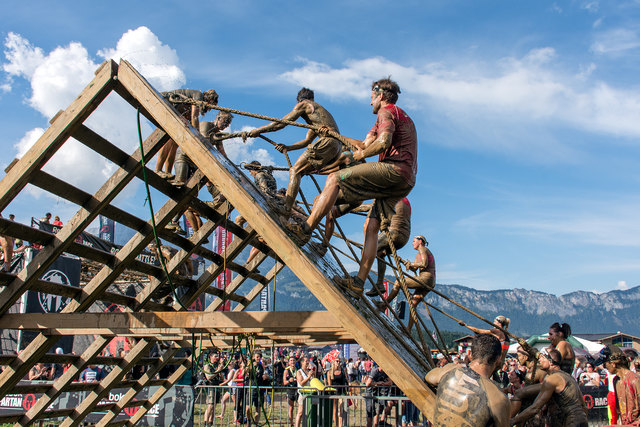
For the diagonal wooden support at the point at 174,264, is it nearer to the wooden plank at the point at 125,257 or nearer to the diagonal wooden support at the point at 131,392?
the wooden plank at the point at 125,257

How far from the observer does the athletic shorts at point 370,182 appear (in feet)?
18.2

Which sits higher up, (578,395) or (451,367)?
(451,367)

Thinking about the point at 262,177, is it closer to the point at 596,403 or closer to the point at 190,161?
the point at 190,161

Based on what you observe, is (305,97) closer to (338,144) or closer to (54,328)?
(338,144)

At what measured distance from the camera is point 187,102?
6.73 m

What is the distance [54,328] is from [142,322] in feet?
3.72

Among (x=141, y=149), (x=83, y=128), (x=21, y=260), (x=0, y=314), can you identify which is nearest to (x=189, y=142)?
(x=141, y=149)

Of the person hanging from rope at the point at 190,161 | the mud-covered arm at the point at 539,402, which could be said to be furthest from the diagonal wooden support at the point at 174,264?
the mud-covered arm at the point at 539,402

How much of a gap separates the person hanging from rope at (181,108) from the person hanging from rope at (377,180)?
221 cm

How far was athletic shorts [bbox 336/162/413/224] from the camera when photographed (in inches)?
219

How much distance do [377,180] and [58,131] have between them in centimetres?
332

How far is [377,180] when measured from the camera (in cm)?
560

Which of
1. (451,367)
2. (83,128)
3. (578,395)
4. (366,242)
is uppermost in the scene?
(83,128)

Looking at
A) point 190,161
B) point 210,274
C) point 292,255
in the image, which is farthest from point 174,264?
point 292,255
